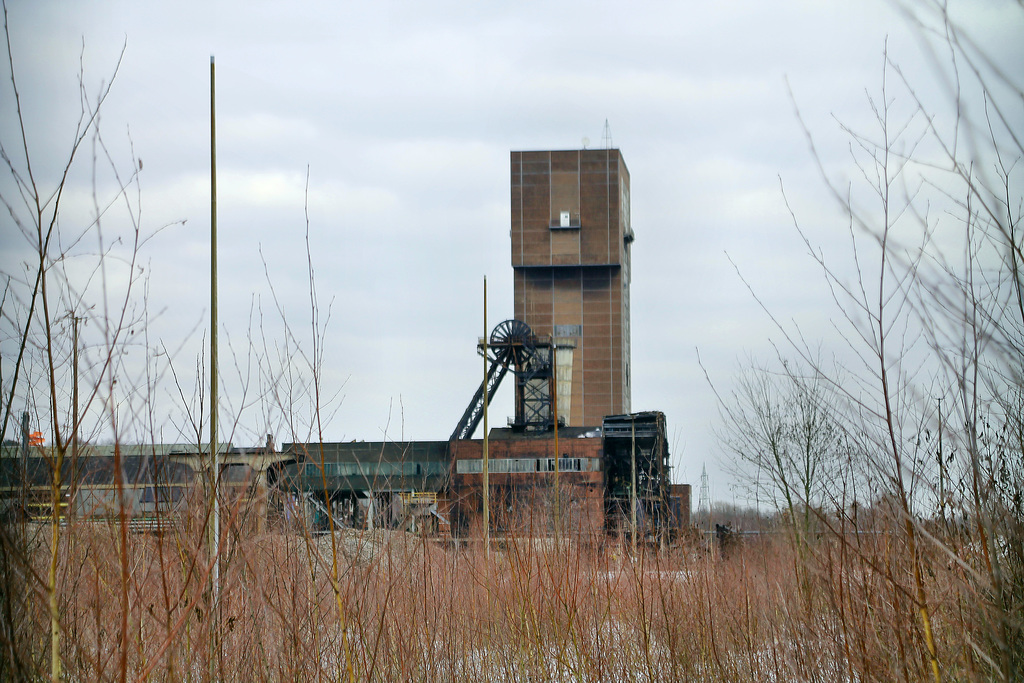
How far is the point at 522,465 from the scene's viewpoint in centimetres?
4941

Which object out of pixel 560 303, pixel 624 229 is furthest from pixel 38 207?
pixel 624 229

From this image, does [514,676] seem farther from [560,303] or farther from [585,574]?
[560,303]

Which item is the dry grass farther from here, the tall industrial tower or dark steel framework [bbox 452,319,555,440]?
the tall industrial tower

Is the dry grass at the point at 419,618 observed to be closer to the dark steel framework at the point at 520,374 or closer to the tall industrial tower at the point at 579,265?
the dark steel framework at the point at 520,374

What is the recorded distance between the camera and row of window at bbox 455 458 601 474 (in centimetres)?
4784

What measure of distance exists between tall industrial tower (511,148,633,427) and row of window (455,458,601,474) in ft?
48.3

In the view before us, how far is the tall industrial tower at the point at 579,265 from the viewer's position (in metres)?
65.8

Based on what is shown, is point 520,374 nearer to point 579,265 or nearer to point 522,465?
point 522,465

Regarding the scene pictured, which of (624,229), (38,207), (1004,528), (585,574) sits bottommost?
(585,574)

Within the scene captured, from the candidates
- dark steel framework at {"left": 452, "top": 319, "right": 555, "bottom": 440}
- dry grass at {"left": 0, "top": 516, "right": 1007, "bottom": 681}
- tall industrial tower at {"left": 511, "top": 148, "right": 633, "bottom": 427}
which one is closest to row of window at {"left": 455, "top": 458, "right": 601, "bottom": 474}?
dark steel framework at {"left": 452, "top": 319, "right": 555, "bottom": 440}

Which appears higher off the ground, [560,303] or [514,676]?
[560,303]

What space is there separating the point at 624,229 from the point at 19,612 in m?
66.7

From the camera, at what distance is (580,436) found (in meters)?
48.8

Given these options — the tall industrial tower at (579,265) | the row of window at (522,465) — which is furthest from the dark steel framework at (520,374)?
the tall industrial tower at (579,265)
